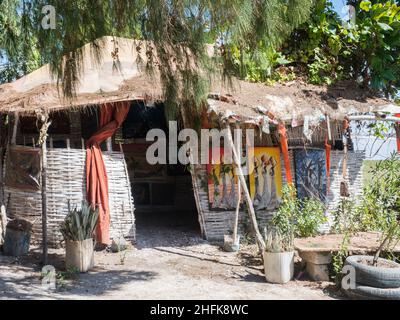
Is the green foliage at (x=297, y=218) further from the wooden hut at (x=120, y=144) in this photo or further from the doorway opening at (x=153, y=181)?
the doorway opening at (x=153, y=181)

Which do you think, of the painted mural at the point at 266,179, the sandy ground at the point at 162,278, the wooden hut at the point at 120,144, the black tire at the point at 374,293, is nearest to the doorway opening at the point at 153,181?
the wooden hut at the point at 120,144

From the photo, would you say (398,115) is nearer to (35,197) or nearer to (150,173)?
(150,173)

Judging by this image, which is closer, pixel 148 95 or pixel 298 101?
pixel 148 95

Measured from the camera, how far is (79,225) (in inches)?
245

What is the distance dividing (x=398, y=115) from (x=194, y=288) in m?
5.11

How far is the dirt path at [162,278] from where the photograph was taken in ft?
17.2

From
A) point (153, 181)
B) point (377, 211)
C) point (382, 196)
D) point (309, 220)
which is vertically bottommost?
point (309, 220)

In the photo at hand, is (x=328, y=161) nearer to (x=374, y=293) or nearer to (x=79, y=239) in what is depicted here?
(x=374, y=293)

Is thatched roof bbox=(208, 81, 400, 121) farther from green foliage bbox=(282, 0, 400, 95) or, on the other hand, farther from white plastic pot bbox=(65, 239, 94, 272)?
white plastic pot bbox=(65, 239, 94, 272)

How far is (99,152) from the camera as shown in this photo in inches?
295

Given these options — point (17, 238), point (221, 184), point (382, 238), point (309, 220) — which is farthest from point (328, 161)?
point (17, 238)

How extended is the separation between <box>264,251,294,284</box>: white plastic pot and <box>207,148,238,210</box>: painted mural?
2149 mm

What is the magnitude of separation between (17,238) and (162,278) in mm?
2541

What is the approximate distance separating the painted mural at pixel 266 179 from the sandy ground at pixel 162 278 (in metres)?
0.98
